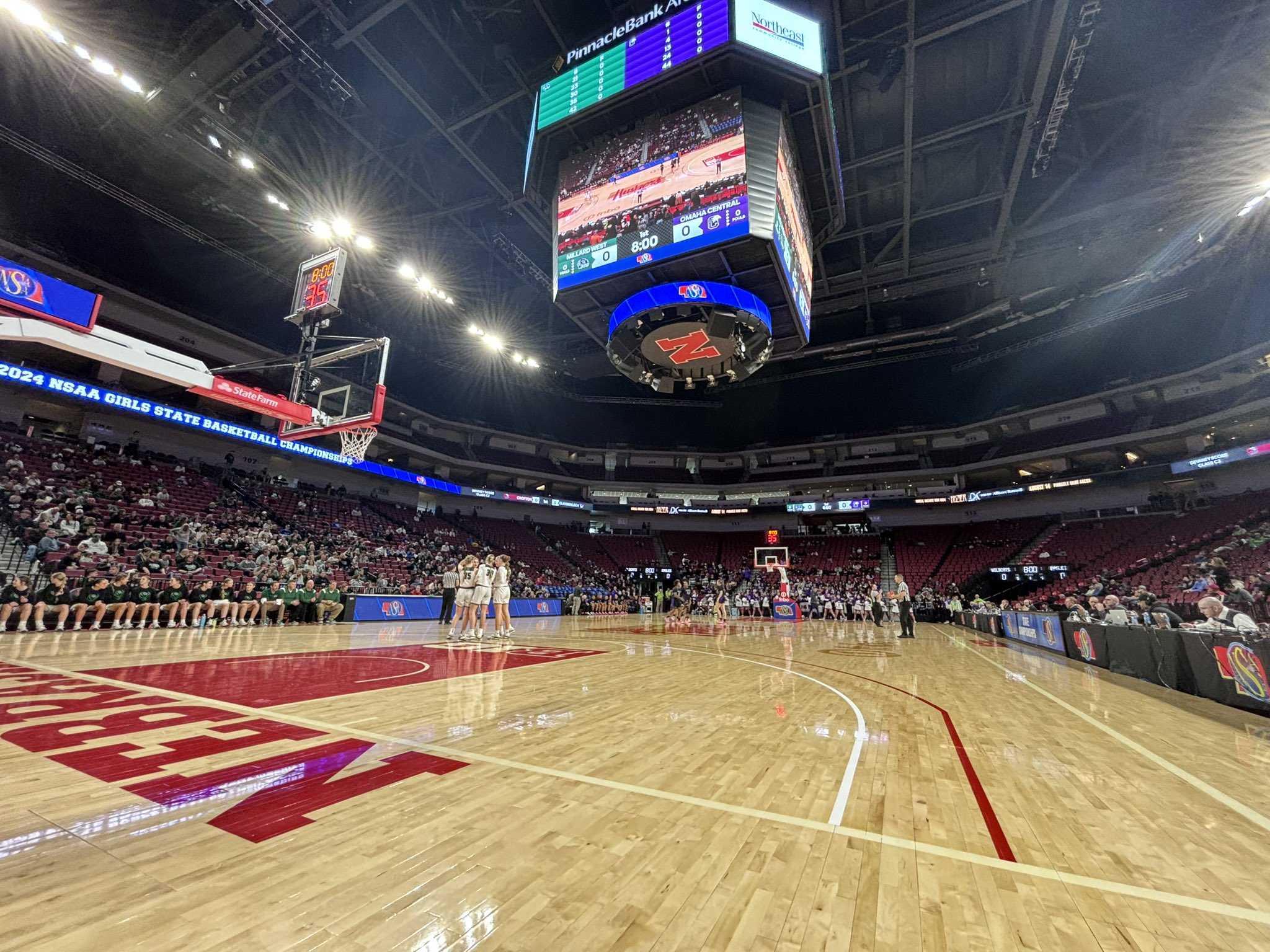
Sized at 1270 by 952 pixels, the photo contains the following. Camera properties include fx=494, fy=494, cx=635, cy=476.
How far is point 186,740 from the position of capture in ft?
11.2

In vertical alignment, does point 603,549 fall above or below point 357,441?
below

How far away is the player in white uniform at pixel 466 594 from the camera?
10852mm

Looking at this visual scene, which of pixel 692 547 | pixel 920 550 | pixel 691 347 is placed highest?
pixel 691 347

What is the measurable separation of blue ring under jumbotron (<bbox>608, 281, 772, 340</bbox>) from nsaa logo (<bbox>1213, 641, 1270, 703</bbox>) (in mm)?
9889

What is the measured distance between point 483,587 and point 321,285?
298 inches

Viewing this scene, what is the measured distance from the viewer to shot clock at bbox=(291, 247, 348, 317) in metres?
10.6

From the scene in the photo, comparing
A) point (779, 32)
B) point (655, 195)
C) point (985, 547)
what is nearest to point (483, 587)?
point (655, 195)

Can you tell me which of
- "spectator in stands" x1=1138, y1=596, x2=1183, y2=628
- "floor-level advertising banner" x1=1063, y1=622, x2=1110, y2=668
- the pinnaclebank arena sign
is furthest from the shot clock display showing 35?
"floor-level advertising banner" x1=1063, y1=622, x2=1110, y2=668

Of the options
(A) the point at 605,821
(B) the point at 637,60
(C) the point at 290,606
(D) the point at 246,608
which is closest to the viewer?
(A) the point at 605,821

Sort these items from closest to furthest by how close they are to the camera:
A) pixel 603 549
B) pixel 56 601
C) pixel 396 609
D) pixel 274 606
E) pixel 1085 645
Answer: pixel 56 601
pixel 1085 645
pixel 274 606
pixel 396 609
pixel 603 549

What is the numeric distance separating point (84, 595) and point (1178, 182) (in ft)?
99.7

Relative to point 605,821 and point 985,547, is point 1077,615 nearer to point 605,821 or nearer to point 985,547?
point 605,821

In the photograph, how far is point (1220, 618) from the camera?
7.30 meters

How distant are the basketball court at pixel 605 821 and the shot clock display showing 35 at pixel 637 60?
13.1 m
